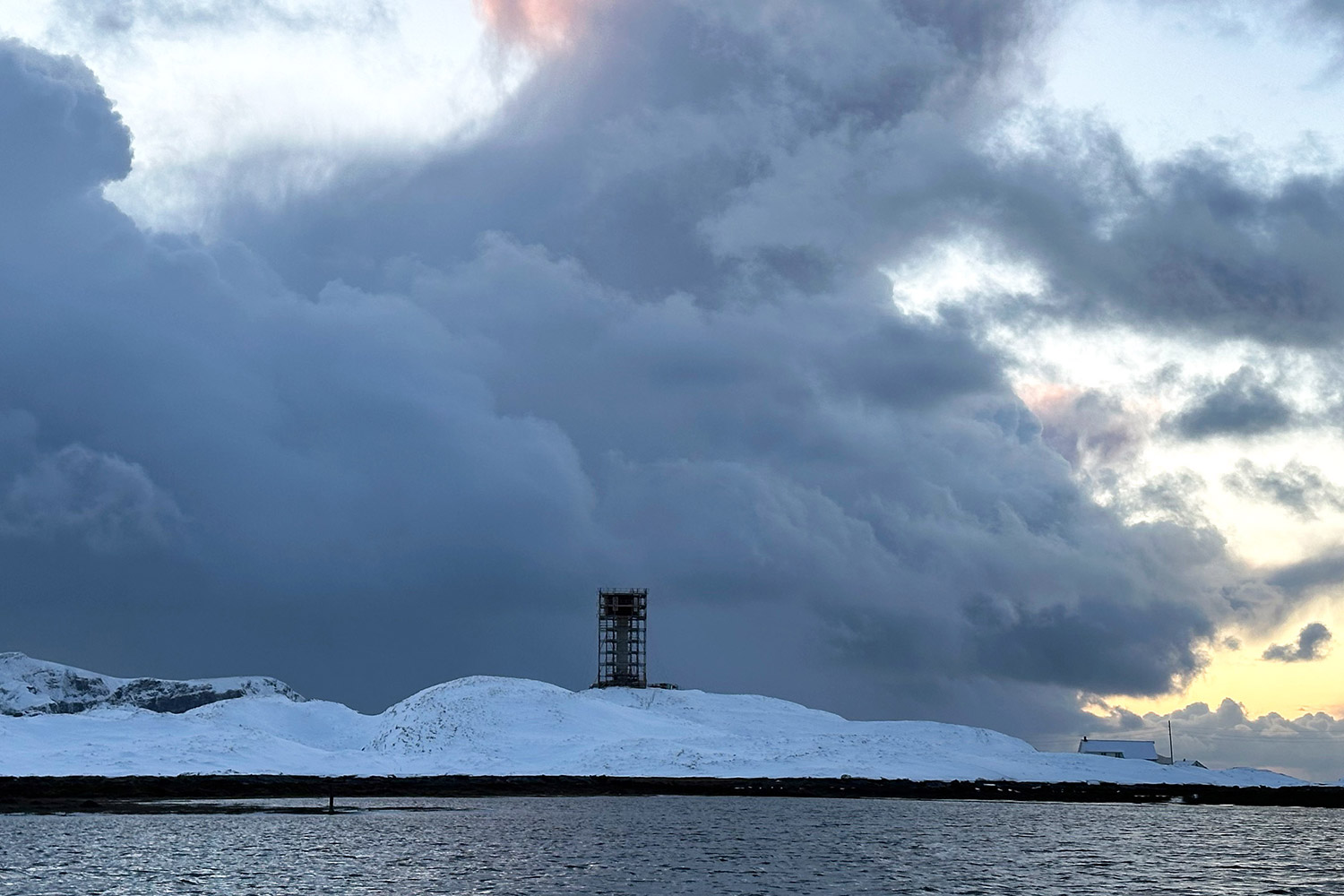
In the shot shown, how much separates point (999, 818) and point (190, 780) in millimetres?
65752

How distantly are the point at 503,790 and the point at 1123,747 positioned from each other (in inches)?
3784

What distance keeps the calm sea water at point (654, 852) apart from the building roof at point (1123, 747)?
7274 cm

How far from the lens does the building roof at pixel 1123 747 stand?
181375 millimetres

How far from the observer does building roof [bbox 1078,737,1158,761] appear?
595 ft

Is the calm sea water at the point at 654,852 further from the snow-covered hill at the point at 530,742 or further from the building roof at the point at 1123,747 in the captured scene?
the building roof at the point at 1123,747

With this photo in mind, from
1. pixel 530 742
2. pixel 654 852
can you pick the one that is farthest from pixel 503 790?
pixel 654 852

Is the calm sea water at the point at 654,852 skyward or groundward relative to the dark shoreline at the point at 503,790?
groundward

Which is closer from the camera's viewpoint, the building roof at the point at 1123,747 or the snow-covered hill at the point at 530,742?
the snow-covered hill at the point at 530,742

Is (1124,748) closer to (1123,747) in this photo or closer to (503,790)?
(1123,747)

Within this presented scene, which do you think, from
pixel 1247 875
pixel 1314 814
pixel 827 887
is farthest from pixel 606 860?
pixel 1314 814

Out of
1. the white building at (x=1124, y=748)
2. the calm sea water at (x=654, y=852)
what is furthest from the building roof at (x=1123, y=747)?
the calm sea water at (x=654, y=852)

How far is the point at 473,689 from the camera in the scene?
146375 millimetres

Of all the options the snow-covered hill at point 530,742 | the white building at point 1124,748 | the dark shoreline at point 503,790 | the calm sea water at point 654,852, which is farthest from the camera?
the white building at point 1124,748

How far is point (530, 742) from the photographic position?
445ft
